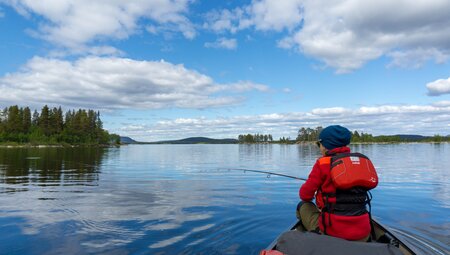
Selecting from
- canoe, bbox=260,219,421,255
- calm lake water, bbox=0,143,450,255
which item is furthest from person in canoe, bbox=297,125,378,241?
calm lake water, bbox=0,143,450,255

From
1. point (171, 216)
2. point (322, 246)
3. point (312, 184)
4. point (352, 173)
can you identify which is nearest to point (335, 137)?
point (352, 173)

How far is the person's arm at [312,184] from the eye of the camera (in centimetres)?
530

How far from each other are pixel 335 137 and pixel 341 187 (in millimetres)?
922

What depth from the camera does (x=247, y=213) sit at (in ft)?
39.0

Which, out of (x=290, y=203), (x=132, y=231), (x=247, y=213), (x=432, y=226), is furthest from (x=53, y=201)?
(x=432, y=226)

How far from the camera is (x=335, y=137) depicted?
17.7 feet

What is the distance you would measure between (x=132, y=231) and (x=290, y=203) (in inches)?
293

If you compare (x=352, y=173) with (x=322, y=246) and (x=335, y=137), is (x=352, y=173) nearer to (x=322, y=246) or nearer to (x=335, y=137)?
(x=335, y=137)

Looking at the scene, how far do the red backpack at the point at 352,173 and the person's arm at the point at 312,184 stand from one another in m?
0.33

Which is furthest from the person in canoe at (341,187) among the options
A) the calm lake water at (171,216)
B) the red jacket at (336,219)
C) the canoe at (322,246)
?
the calm lake water at (171,216)

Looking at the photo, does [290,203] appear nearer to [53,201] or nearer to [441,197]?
[441,197]

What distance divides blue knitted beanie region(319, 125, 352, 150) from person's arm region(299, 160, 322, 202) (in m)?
0.39

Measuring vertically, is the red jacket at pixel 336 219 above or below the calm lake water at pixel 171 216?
above

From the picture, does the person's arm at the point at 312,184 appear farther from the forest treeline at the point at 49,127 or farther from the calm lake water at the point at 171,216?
the forest treeline at the point at 49,127
